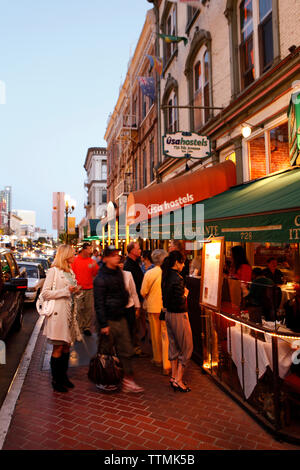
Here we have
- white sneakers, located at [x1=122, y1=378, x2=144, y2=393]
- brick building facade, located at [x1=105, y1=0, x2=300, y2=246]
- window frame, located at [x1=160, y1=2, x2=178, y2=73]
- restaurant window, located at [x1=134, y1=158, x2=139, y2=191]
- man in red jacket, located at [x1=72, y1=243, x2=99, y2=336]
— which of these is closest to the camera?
white sneakers, located at [x1=122, y1=378, x2=144, y2=393]

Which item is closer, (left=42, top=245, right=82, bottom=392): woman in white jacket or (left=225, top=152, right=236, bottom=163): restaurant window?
(left=42, top=245, right=82, bottom=392): woman in white jacket

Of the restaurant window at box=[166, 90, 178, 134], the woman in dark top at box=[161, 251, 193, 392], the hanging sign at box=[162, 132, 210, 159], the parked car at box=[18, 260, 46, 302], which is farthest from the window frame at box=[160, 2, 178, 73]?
the woman in dark top at box=[161, 251, 193, 392]

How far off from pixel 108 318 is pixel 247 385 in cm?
201

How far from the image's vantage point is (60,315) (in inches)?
205

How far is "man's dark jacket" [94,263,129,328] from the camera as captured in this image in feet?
16.6

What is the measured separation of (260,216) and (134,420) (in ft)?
10.9

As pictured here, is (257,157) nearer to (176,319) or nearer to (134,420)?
(176,319)

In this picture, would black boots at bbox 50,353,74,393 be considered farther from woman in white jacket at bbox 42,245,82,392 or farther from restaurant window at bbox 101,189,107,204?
restaurant window at bbox 101,189,107,204

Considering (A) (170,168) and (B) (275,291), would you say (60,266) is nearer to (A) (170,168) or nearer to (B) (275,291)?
(B) (275,291)

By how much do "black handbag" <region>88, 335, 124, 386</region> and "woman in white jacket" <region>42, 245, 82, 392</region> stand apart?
19.7 inches

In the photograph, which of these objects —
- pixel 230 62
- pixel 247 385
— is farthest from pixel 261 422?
pixel 230 62

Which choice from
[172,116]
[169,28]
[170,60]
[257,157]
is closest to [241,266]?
[257,157]

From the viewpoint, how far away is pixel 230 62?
423 inches
